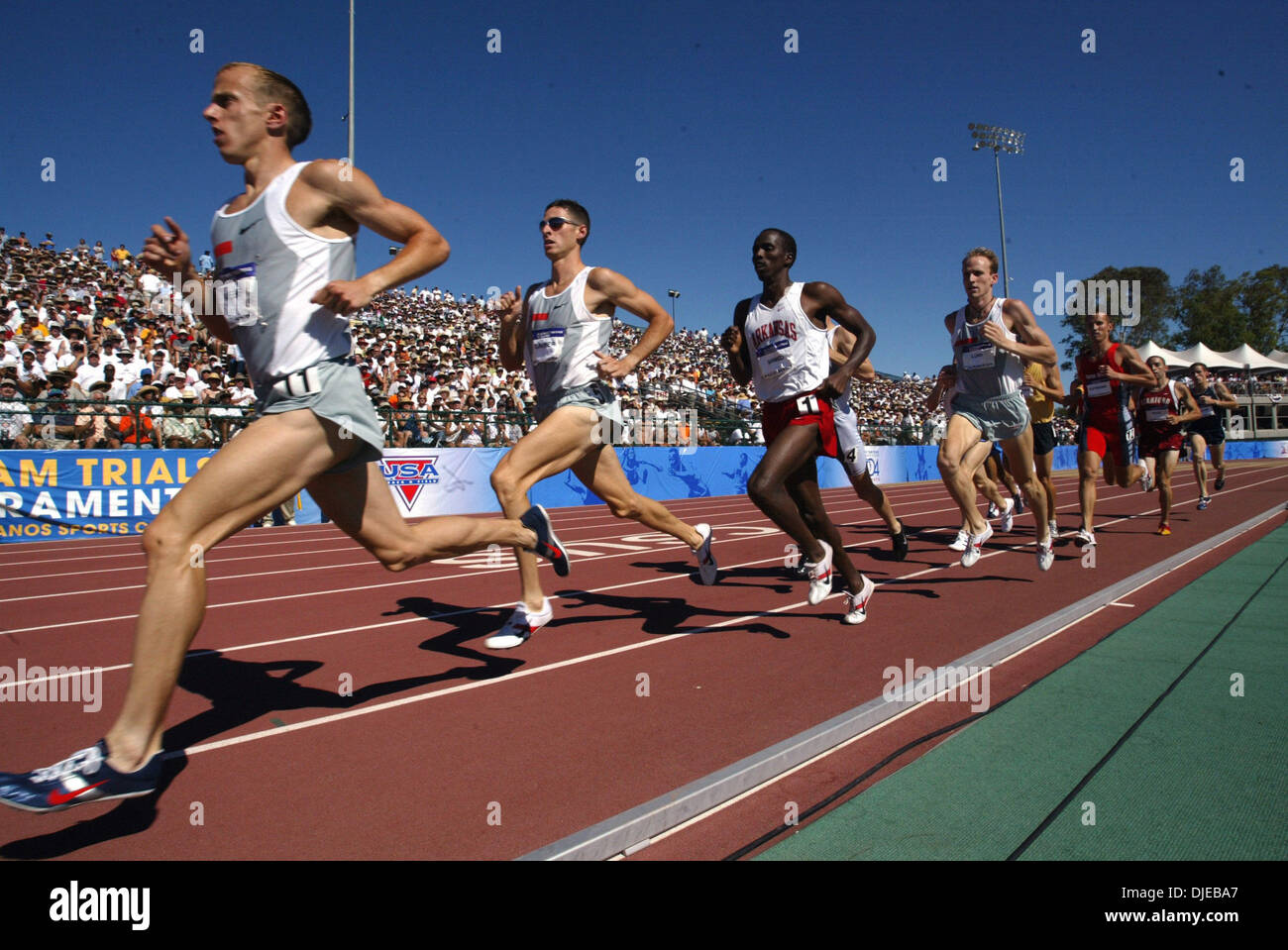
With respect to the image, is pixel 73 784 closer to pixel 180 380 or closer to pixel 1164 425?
pixel 1164 425

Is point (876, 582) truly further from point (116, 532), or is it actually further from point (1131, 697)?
point (116, 532)

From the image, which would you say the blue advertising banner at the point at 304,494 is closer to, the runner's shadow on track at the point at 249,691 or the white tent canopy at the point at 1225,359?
the runner's shadow on track at the point at 249,691

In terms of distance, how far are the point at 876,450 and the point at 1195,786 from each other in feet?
78.4

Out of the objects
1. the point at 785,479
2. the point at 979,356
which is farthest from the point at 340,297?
the point at 979,356

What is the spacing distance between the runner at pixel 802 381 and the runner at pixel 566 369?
2.40 ft

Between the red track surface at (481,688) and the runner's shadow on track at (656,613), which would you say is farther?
the runner's shadow on track at (656,613)

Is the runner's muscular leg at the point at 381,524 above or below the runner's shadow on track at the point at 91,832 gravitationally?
above

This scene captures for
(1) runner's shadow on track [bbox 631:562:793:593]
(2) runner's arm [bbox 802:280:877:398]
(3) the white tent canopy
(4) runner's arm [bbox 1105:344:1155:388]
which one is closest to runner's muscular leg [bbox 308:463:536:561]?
→ (2) runner's arm [bbox 802:280:877:398]

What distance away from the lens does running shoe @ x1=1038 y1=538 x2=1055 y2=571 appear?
23.3 feet

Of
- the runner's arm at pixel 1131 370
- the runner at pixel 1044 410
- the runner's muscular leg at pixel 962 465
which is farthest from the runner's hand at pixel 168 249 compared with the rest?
the runner's arm at pixel 1131 370

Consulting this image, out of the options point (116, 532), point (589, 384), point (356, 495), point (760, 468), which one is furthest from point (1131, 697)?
point (116, 532)

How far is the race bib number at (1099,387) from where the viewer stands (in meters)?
8.59

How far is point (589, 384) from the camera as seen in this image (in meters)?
4.84

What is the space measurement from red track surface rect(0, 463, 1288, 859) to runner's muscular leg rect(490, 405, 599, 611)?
0.53 metres
